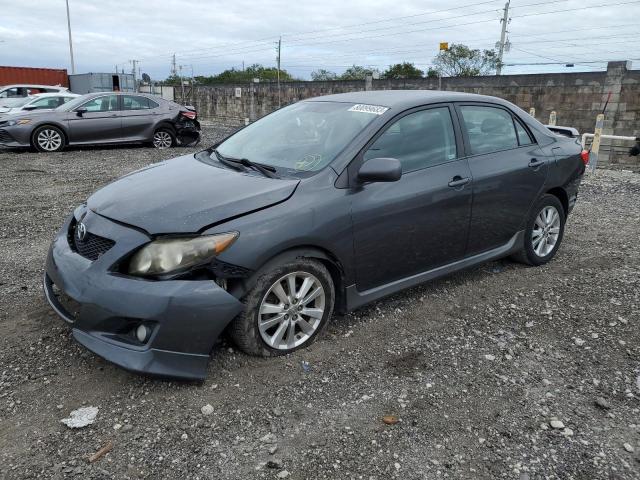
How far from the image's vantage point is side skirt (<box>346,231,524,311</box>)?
348cm

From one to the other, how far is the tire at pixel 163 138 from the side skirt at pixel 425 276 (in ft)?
34.8

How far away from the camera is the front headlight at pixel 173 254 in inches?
108

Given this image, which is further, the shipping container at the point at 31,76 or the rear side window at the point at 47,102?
the shipping container at the point at 31,76

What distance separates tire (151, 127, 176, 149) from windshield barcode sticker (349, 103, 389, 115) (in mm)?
10279

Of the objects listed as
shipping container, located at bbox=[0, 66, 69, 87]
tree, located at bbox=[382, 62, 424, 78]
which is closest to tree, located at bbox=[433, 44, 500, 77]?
tree, located at bbox=[382, 62, 424, 78]

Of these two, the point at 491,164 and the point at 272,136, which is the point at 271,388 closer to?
the point at 272,136

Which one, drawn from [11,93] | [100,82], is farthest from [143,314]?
[100,82]

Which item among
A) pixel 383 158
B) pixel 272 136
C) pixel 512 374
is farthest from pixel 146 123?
pixel 512 374

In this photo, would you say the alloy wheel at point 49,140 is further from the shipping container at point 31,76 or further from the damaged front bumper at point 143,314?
the shipping container at point 31,76

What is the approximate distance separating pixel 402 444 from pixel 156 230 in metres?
1.69

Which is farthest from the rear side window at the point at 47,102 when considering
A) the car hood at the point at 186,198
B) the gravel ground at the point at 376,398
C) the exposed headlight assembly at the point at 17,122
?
the car hood at the point at 186,198

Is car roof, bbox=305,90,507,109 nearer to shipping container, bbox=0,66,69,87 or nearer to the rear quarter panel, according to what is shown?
the rear quarter panel

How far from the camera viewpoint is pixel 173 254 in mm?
2764

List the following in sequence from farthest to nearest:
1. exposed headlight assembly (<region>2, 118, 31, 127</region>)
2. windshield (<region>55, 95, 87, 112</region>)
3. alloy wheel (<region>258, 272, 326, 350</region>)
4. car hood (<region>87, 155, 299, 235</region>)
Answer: windshield (<region>55, 95, 87, 112</region>) < exposed headlight assembly (<region>2, 118, 31, 127</region>) < alloy wheel (<region>258, 272, 326, 350</region>) < car hood (<region>87, 155, 299, 235</region>)
